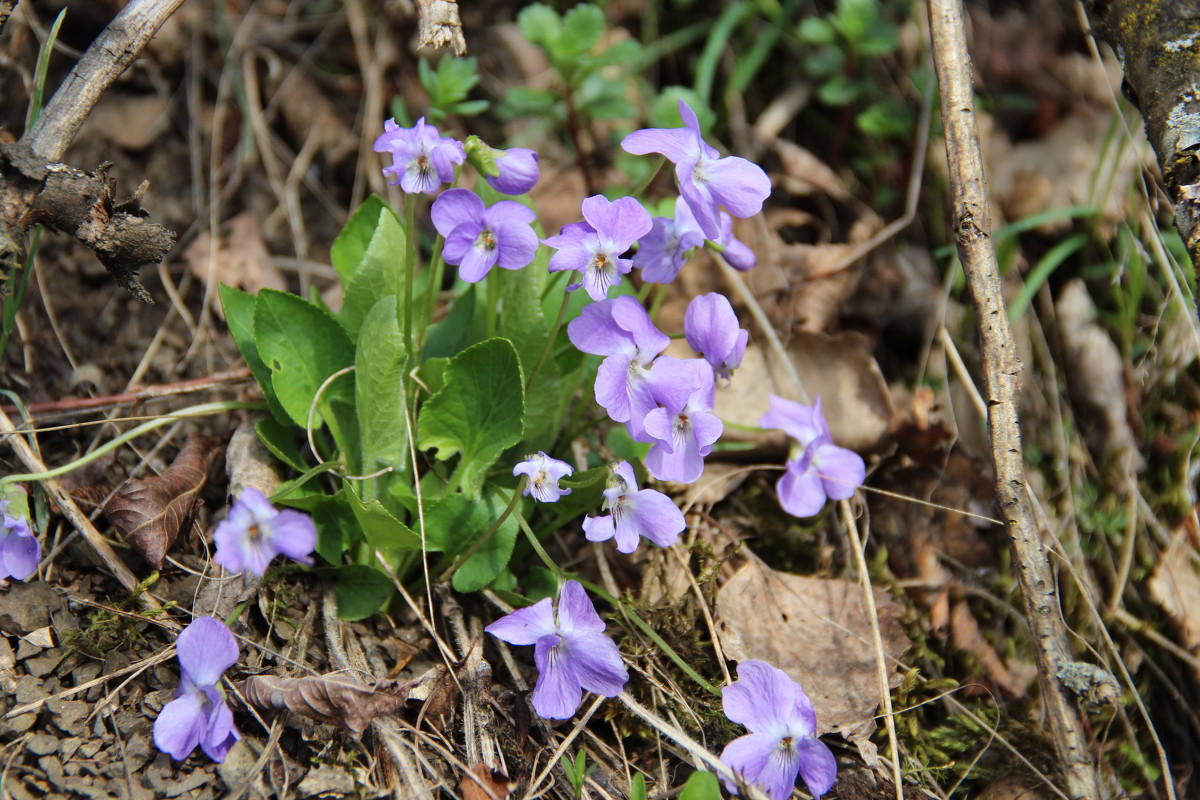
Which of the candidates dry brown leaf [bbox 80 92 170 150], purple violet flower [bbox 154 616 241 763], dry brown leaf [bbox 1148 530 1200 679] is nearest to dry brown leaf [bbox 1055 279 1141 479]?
dry brown leaf [bbox 1148 530 1200 679]

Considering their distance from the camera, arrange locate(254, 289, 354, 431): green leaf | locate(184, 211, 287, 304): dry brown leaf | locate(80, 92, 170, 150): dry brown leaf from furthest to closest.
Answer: locate(80, 92, 170, 150): dry brown leaf → locate(184, 211, 287, 304): dry brown leaf → locate(254, 289, 354, 431): green leaf

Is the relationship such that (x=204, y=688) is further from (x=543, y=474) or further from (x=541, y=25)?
(x=541, y=25)

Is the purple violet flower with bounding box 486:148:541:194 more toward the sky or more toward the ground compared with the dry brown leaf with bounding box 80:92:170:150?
more toward the sky

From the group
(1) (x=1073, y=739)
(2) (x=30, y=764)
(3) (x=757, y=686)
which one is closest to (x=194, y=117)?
(2) (x=30, y=764)

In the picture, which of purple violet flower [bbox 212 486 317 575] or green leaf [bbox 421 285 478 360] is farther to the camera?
green leaf [bbox 421 285 478 360]

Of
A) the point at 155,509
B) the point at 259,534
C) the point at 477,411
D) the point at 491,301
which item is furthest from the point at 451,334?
the point at 259,534

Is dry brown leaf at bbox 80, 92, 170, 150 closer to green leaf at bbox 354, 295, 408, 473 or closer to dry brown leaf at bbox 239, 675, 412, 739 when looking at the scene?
green leaf at bbox 354, 295, 408, 473
